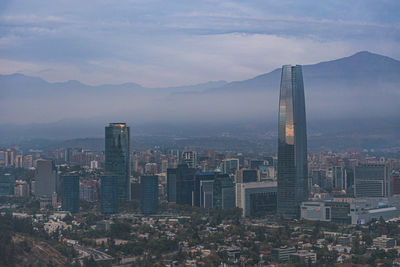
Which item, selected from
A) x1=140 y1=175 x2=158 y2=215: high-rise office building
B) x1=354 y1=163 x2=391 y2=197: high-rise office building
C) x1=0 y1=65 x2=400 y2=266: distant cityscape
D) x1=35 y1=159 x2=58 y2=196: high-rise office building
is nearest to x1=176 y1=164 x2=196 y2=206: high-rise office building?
x1=0 y1=65 x2=400 y2=266: distant cityscape

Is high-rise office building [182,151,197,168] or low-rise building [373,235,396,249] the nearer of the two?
low-rise building [373,235,396,249]

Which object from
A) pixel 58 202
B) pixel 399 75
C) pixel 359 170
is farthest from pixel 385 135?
pixel 58 202

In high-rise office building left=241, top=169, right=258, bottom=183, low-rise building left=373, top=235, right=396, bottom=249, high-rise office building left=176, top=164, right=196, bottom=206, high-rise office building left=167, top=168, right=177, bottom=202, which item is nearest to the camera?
low-rise building left=373, top=235, right=396, bottom=249

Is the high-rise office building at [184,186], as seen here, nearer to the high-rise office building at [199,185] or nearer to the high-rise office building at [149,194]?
the high-rise office building at [199,185]

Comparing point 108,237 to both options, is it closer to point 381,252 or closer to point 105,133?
point 381,252

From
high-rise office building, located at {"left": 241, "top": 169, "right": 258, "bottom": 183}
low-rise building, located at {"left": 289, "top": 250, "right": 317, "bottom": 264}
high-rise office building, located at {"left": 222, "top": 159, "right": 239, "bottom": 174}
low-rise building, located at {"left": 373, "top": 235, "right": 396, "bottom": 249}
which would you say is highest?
high-rise office building, located at {"left": 222, "top": 159, "right": 239, "bottom": 174}

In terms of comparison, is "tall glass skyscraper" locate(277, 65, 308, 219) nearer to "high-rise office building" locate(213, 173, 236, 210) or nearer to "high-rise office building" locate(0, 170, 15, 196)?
"high-rise office building" locate(213, 173, 236, 210)
